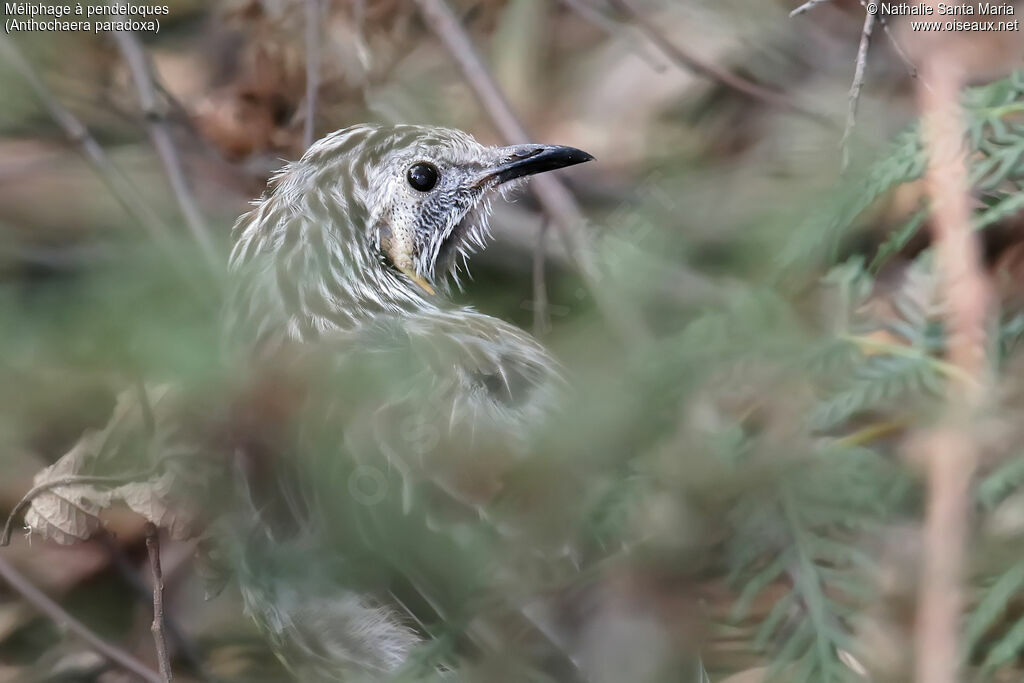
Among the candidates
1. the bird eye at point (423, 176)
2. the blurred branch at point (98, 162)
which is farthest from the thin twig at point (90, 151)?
the bird eye at point (423, 176)

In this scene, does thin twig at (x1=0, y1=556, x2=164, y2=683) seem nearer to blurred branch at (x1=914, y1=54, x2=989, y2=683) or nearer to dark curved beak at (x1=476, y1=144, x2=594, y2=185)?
dark curved beak at (x1=476, y1=144, x2=594, y2=185)

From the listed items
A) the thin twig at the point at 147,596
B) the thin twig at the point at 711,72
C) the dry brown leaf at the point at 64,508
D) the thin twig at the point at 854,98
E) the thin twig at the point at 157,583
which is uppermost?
the thin twig at the point at 711,72

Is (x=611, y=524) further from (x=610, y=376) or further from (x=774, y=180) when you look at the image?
(x=774, y=180)

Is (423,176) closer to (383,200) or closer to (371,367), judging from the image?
(383,200)

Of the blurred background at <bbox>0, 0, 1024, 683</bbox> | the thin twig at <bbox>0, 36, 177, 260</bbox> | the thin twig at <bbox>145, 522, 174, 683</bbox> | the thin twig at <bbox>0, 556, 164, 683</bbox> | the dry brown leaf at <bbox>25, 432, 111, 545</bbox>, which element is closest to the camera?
the blurred background at <bbox>0, 0, 1024, 683</bbox>

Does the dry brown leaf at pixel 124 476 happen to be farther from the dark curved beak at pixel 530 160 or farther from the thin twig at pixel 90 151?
the dark curved beak at pixel 530 160

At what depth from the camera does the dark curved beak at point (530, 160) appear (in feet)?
9.04

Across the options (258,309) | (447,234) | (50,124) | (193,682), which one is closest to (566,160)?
(447,234)

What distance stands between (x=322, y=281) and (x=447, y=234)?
0.47m

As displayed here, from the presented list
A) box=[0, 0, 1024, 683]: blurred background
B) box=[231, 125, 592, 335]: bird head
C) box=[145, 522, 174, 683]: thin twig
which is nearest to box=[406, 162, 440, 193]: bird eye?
box=[231, 125, 592, 335]: bird head

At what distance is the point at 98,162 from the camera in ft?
8.37

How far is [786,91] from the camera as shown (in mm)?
3748

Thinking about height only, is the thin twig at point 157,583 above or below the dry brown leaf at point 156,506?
below

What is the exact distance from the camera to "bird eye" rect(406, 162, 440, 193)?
2803 millimetres
